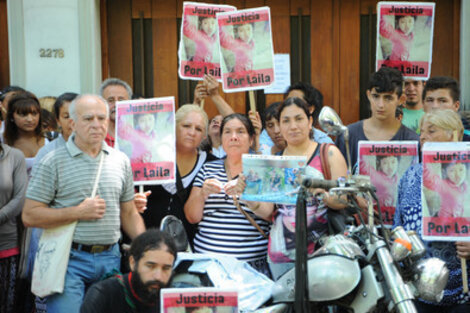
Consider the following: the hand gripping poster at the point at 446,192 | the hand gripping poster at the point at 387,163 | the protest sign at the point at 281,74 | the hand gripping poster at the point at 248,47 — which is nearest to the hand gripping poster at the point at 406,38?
the hand gripping poster at the point at 248,47

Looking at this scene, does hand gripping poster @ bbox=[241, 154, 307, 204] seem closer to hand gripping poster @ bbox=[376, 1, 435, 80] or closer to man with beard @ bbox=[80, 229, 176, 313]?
man with beard @ bbox=[80, 229, 176, 313]

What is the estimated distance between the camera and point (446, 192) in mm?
3557

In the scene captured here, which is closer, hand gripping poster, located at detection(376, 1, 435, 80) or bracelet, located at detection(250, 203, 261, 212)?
bracelet, located at detection(250, 203, 261, 212)

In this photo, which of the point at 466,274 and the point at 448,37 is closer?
the point at 466,274

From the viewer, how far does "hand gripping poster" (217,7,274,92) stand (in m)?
5.00

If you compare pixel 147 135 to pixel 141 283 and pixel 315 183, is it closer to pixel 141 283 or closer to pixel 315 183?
pixel 141 283

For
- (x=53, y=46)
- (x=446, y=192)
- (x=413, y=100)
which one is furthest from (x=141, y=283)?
(x=53, y=46)

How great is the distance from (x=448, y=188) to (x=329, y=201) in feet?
2.27

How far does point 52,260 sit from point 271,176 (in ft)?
4.65

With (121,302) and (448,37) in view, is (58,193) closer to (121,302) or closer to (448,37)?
(121,302)

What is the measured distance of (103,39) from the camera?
21.3ft

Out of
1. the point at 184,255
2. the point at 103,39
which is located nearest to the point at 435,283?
the point at 184,255

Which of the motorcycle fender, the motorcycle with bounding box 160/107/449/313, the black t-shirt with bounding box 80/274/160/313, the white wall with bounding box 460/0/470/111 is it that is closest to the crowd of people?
the black t-shirt with bounding box 80/274/160/313

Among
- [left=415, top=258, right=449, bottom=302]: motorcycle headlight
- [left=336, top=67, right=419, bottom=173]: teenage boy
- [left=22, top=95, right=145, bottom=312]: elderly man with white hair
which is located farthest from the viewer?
[left=336, top=67, right=419, bottom=173]: teenage boy
